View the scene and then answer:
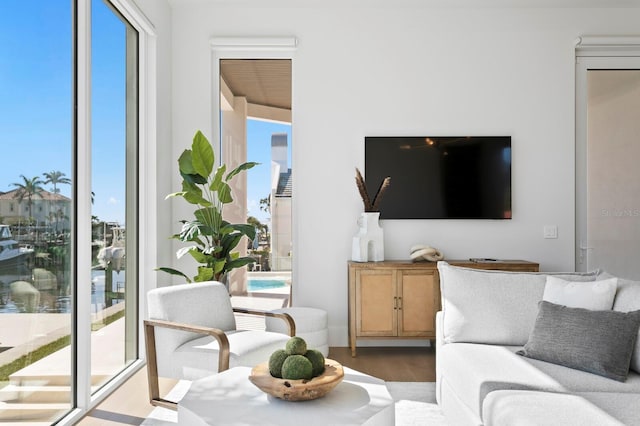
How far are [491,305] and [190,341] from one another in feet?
5.95

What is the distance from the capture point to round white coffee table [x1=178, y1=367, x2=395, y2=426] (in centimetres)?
181

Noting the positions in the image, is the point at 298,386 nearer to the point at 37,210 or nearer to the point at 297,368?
the point at 297,368

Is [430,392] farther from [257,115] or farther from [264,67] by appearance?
[264,67]

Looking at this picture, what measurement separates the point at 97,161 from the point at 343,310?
2533 mm

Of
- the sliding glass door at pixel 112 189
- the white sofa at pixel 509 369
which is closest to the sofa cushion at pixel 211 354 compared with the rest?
the sliding glass door at pixel 112 189

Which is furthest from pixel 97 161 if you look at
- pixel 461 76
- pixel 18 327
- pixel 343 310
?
pixel 461 76

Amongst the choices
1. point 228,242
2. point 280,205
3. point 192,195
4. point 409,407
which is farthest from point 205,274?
point 409,407

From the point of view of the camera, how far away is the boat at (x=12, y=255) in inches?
91.7

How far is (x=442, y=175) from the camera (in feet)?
15.4

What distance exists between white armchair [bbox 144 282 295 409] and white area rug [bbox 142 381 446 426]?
0.33 ft

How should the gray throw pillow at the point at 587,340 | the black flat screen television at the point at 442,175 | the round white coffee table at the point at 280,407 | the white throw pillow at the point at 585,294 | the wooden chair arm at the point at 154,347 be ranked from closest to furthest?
the round white coffee table at the point at 280,407 → the gray throw pillow at the point at 587,340 → the white throw pillow at the point at 585,294 → the wooden chair arm at the point at 154,347 → the black flat screen television at the point at 442,175

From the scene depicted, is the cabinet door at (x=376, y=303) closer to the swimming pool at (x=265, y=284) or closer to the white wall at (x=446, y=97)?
the white wall at (x=446, y=97)

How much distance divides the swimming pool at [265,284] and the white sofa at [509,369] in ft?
6.87

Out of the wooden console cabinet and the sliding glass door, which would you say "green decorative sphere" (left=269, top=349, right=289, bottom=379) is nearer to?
the sliding glass door
